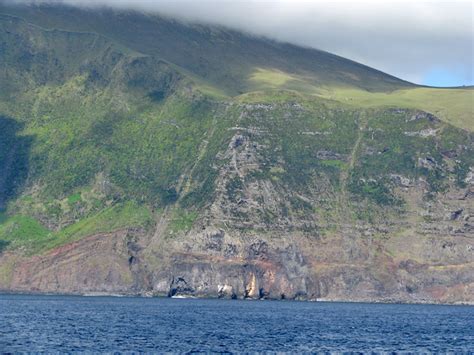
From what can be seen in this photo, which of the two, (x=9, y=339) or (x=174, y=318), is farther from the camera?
(x=174, y=318)

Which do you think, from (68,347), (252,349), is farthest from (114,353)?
(252,349)

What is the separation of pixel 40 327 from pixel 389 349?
184ft

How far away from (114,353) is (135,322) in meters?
56.3

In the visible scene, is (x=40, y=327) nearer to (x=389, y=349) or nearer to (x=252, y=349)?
(x=252, y=349)

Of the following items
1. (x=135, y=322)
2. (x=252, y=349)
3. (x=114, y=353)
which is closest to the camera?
(x=114, y=353)

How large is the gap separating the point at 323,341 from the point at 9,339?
1829 inches

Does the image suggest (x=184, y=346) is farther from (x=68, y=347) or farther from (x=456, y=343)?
(x=456, y=343)

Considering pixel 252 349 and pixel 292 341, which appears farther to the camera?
pixel 292 341

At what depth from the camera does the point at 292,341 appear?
6073 inches

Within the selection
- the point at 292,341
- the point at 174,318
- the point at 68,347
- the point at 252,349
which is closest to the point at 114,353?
the point at 68,347

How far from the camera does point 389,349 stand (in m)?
146

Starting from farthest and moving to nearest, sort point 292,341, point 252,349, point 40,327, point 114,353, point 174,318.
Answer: point 174,318 < point 40,327 < point 292,341 < point 252,349 < point 114,353

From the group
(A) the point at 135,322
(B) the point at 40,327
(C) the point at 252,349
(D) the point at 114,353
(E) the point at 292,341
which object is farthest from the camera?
(A) the point at 135,322

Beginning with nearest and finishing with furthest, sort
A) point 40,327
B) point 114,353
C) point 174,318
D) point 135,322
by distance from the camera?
1. point 114,353
2. point 40,327
3. point 135,322
4. point 174,318
